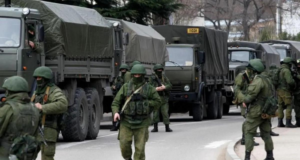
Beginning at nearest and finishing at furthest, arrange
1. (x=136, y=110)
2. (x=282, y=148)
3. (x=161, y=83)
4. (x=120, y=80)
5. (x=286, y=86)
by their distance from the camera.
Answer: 1. (x=136, y=110)
2. (x=282, y=148)
3. (x=161, y=83)
4. (x=120, y=80)
5. (x=286, y=86)

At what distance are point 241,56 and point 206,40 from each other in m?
4.53

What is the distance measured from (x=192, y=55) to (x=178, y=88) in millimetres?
1242

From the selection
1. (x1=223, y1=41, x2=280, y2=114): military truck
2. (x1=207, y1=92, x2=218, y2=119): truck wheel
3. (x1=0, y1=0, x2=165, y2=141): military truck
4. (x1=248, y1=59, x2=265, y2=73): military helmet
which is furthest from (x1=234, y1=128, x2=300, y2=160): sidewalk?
(x1=223, y1=41, x2=280, y2=114): military truck

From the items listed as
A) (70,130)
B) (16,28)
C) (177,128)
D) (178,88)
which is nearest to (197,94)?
(178,88)

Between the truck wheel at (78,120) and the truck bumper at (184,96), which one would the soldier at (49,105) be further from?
the truck bumper at (184,96)

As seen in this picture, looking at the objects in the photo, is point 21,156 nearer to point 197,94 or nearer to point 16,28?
point 16,28

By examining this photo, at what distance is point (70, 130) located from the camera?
61.6 ft

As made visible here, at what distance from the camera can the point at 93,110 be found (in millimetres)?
20516

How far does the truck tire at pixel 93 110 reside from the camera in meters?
20.1

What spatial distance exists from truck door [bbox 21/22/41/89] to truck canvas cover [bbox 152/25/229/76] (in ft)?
41.7

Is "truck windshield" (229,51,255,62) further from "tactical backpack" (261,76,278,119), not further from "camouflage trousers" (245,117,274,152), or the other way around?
"tactical backpack" (261,76,278,119)

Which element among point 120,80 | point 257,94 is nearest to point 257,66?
point 257,94

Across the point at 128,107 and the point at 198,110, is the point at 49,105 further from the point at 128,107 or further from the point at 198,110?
the point at 198,110

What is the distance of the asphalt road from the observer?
15982 mm
